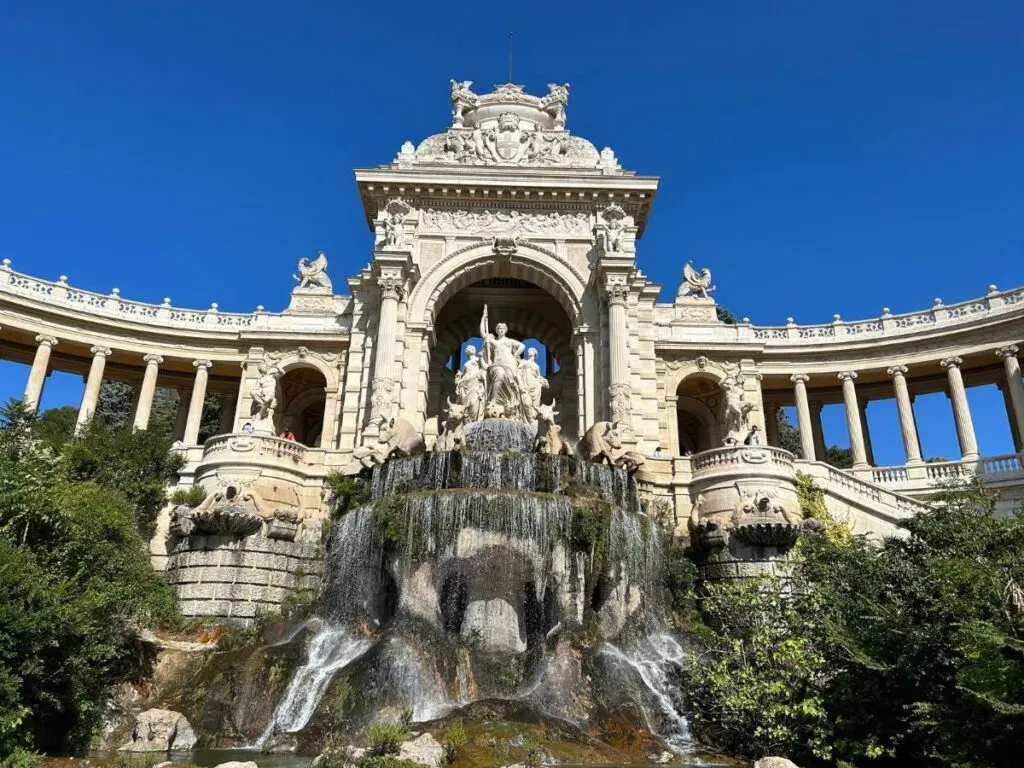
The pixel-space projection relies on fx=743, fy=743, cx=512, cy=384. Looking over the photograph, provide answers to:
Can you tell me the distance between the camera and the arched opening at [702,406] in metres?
39.8

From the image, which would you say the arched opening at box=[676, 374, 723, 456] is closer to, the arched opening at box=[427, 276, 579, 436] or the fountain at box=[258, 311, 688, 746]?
the arched opening at box=[427, 276, 579, 436]

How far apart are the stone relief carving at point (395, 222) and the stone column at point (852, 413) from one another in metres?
23.6

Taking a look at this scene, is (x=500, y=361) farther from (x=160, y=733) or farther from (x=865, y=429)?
(x=865, y=429)

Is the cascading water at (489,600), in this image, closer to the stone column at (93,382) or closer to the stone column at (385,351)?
the stone column at (385,351)

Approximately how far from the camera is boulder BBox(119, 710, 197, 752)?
1398 centimetres

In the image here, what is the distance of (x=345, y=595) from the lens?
782 inches

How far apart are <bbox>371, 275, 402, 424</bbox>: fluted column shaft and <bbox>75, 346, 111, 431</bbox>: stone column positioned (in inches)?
624

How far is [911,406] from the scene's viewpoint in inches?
1496

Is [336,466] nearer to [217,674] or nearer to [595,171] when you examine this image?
[217,674]

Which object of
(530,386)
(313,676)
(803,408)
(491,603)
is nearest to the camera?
(313,676)

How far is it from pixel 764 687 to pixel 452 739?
5447mm

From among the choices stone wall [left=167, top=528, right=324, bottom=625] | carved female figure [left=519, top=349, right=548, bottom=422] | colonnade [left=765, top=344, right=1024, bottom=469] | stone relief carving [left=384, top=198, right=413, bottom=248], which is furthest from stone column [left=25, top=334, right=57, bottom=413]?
colonnade [left=765, top=344, right=1024, bottom=469]

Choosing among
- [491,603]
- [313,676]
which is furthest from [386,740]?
[491,603]

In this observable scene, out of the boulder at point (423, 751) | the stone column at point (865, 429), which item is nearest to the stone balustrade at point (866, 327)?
the stone column at point (865, 429)
